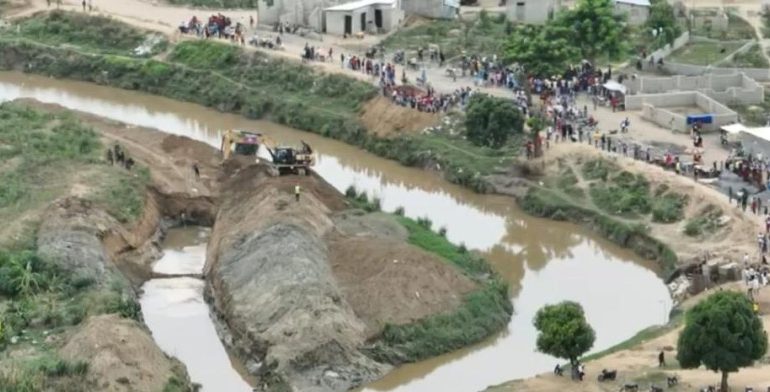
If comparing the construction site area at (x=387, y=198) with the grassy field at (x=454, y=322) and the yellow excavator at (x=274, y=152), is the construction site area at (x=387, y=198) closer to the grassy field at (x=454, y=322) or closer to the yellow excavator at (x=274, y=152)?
the grassy field at (x=454, y=322)

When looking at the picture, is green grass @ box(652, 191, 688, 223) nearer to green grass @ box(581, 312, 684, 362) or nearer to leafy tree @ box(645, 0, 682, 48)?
green grass @ box(581, 312, 684, 362)

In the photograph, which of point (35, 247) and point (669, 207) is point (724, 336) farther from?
point (35, 247)

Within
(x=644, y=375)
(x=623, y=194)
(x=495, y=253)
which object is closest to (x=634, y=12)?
(x=623, y=194)

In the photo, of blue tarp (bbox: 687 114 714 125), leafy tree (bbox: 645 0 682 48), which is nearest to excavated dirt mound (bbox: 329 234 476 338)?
blue tarp (bbox: 687 114 714 125)

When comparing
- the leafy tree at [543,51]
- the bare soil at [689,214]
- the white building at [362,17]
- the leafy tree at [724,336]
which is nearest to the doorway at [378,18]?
the white building at [362,17]

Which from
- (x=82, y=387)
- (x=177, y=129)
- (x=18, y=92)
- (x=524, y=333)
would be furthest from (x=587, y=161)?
(x=18, y=92)

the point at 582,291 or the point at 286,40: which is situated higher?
the point at 286,40

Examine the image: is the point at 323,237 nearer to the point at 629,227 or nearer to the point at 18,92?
the point at 629,227
